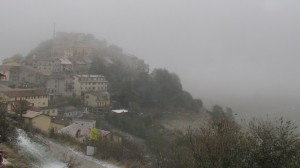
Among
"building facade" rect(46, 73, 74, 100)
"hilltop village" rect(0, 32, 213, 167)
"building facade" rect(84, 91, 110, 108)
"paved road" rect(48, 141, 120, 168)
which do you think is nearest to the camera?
"paved road" rect(48, 141, 120, 168)

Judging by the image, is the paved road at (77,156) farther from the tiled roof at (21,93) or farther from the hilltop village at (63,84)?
the tiled roof at (21,93)

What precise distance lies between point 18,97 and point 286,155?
49946 millimetres

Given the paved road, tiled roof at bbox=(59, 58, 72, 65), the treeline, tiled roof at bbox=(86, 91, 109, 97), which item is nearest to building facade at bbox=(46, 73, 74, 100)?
tiled roof at bbox=(86, 91, 109, 97)

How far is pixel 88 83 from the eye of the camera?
74.9 meters

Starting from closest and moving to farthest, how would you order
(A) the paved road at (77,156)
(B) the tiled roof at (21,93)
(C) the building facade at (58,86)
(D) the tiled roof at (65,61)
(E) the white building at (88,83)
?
(A) the paved road at (77,156), (B) the tiled roof at (21,93), (C) the building facade at (58,86), (E) the white building at (88,83), (D) the tiled roof at (65,61)

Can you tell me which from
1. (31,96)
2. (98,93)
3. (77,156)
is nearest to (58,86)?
(98,93)

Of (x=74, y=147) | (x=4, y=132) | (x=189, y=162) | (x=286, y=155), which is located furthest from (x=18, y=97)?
(x=286, y=155)

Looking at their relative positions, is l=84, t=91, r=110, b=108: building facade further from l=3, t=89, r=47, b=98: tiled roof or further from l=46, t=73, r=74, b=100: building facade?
l=3, t=89, r=47, b=98: tiled roof

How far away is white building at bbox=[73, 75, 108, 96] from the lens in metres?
73.7

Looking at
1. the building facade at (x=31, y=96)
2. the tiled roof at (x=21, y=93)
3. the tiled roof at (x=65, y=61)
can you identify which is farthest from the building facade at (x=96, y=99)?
the tiled roof at (x=65, y=61)

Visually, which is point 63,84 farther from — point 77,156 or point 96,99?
point 77,156

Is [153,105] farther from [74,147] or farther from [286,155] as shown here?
[286,155]

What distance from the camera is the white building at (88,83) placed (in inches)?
2901

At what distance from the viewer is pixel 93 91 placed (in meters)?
73.0
